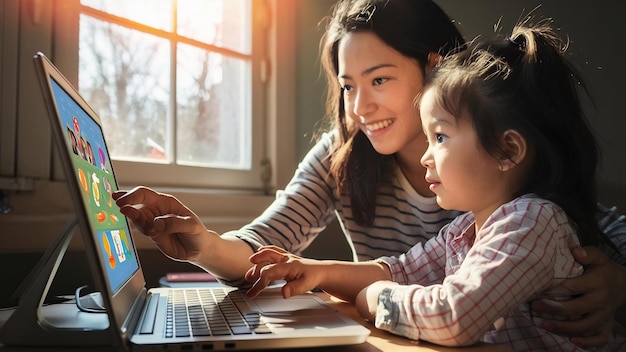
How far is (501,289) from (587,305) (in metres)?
0.21

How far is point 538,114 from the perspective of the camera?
796mm

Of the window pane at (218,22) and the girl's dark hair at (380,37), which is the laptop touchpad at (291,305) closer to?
the girl's dark hair at (380,37)

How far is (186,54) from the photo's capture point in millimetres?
1698

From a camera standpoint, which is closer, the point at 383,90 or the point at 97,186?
the point at 97,186

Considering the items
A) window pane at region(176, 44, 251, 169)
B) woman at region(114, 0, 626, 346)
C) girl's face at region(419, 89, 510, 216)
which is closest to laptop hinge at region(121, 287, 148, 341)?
woman at region(114, 0, 626, 346)

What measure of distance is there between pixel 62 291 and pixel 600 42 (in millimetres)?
1316

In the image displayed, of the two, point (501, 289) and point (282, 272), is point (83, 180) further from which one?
point (501, 289)

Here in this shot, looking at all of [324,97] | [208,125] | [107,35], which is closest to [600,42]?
[324,97]

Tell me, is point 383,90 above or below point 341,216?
above

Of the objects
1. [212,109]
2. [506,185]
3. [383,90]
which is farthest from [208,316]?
[212,109]

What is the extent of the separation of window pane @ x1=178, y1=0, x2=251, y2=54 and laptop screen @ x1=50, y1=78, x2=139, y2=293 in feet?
2.86

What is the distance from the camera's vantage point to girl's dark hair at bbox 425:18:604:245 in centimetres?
79

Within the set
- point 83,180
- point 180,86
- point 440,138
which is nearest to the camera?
point 83,180

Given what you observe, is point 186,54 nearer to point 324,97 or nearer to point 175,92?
point 175,92
